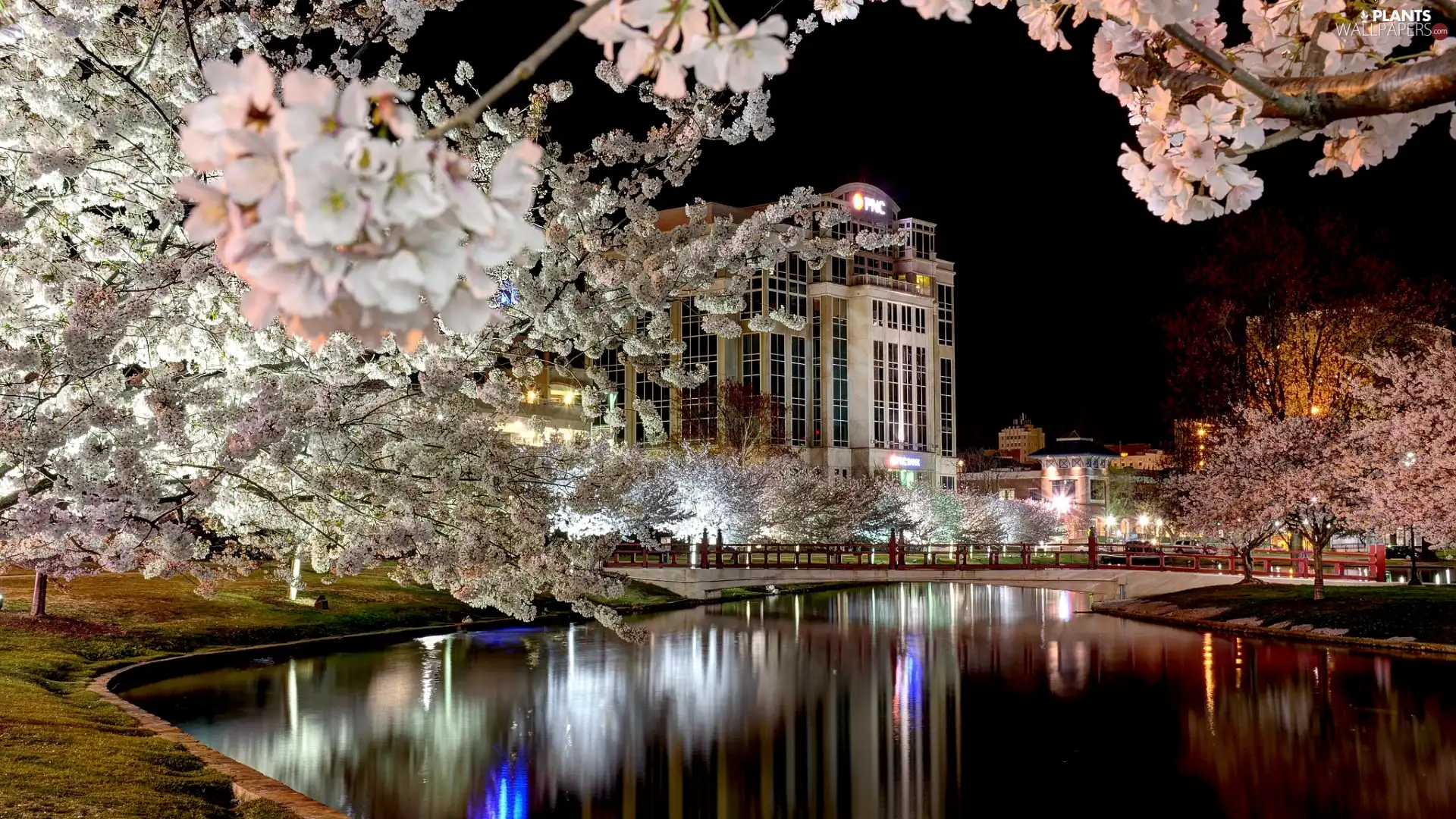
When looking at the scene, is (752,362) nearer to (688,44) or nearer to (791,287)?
(791,287)

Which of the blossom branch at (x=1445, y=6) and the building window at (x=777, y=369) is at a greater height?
the building window at (x=777, y=369)

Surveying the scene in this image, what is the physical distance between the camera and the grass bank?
1278 inches

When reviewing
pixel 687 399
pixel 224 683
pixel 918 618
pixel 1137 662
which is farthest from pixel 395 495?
pixel 687 399

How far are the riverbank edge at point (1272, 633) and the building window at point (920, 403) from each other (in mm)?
66053

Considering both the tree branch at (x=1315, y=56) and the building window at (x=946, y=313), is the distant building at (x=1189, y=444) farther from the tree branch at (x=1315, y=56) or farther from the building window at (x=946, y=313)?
the building window at (x=946, y=313)

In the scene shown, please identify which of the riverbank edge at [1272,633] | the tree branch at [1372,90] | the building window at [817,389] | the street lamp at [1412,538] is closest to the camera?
the tree branch at [1372,90]

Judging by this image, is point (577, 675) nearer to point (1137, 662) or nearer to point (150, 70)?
point (1137, 662)

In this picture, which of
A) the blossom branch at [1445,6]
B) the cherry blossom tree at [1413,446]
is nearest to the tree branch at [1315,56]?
the blossom branch at [1445,6]

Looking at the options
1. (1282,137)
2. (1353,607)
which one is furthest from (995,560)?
(1282,137)

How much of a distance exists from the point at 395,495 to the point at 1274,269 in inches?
1601

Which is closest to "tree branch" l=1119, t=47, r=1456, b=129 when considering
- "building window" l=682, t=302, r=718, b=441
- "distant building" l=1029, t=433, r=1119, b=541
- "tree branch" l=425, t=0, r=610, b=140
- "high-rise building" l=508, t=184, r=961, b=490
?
"tree branch" l=425, t=0, r=610, b=140

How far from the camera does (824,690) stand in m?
28.3

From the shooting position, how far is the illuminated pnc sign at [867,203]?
10612 centimetres

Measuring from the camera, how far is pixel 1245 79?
4.11 m
